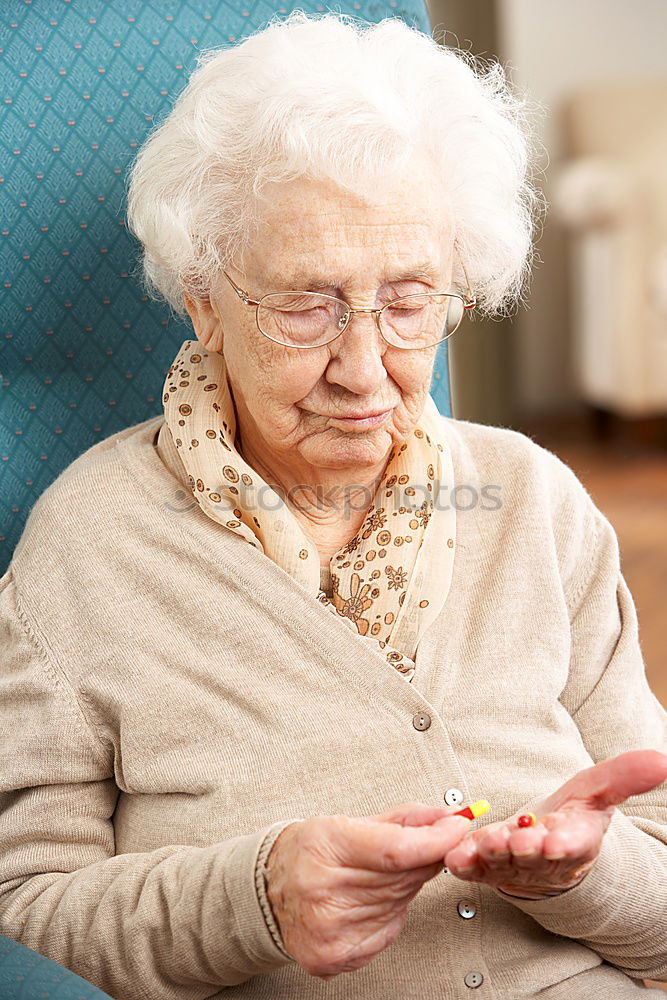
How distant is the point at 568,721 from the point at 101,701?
0.52 metres

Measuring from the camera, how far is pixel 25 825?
1.14 m

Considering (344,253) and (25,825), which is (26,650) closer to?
(25,825)

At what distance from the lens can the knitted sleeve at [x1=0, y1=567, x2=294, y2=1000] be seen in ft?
3.35

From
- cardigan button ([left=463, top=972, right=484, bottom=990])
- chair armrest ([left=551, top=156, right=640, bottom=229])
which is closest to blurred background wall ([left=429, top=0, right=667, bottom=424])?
chair armrest ([left=551, top=156, right=640, bottom=229])

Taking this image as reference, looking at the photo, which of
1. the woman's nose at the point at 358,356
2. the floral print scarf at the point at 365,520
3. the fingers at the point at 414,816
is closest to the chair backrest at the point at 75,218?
the floral print scarf at the point at 365,520

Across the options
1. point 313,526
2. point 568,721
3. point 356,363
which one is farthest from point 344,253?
point 568,721

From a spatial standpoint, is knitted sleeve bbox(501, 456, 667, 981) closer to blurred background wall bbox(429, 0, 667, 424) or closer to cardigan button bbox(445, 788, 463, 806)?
cardigan button bbox(445, 788, 463, 806)

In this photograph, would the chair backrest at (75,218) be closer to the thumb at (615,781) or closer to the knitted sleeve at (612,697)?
the knitted sleeve at (612,697)

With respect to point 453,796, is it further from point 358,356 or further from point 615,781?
point 358,356

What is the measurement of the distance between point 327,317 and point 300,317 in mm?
28

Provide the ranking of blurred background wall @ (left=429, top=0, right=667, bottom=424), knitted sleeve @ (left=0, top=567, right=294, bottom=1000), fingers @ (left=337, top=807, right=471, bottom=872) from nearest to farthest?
fingers @ (left=337, top=807, right=471, bottom=872) < knitted sleeve @ (left=0, top=567, right=294, bottom=1000) < blurred background wall @ (left=429, top=0, right=667, bottom=424)

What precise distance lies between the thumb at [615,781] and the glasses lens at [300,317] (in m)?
0.50

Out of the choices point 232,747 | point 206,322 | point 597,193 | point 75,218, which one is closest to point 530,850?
point 232,747

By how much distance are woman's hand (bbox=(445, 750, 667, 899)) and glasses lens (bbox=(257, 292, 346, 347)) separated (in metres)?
0.50
